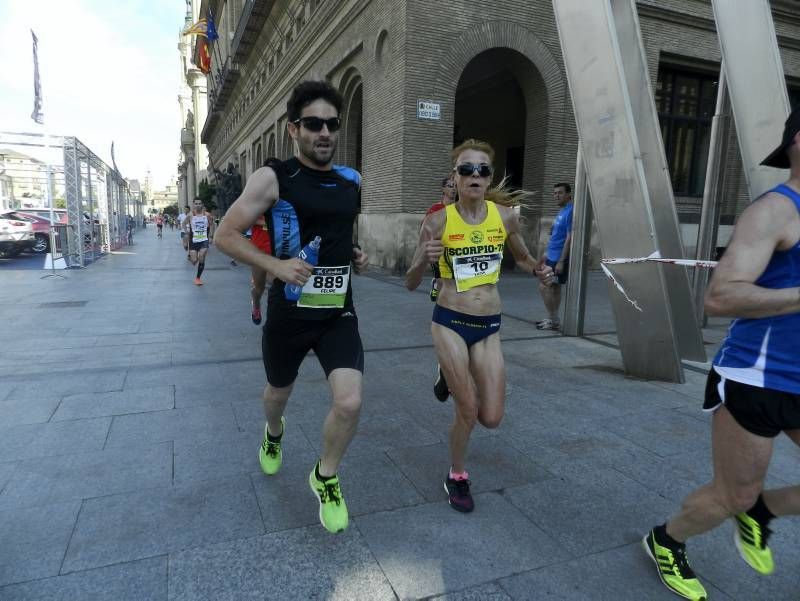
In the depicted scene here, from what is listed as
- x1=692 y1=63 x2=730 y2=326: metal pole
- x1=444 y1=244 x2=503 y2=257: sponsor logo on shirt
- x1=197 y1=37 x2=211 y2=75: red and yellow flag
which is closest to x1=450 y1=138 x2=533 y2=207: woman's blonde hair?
x1=444 y1=244 x2=503 y2=257: sponsor logo on shirt

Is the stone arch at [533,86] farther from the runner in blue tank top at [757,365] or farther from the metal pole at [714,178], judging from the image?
the runner in blue tank top at [757,365]

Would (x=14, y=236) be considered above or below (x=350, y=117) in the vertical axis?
below

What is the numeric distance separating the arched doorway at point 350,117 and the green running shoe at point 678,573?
55.0ft

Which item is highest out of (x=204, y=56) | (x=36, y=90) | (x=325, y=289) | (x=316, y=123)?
(x=204, y=56)

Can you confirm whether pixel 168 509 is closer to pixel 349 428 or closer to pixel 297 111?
pixel 349 428

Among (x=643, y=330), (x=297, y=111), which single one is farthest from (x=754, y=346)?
(x=643, y=330)

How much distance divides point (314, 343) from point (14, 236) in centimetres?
2019

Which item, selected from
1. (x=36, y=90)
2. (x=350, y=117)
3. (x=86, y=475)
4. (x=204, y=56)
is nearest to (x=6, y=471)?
(x=86, y=475)

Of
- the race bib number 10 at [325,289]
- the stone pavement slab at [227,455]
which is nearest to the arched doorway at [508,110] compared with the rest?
the stone pavement slab at [227,455]

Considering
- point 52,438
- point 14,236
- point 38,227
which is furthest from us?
point 38,227

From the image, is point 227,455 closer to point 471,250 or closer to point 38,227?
point 471,250

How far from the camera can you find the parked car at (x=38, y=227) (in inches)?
774

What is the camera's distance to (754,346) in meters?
1.94

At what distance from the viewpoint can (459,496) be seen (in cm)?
291
